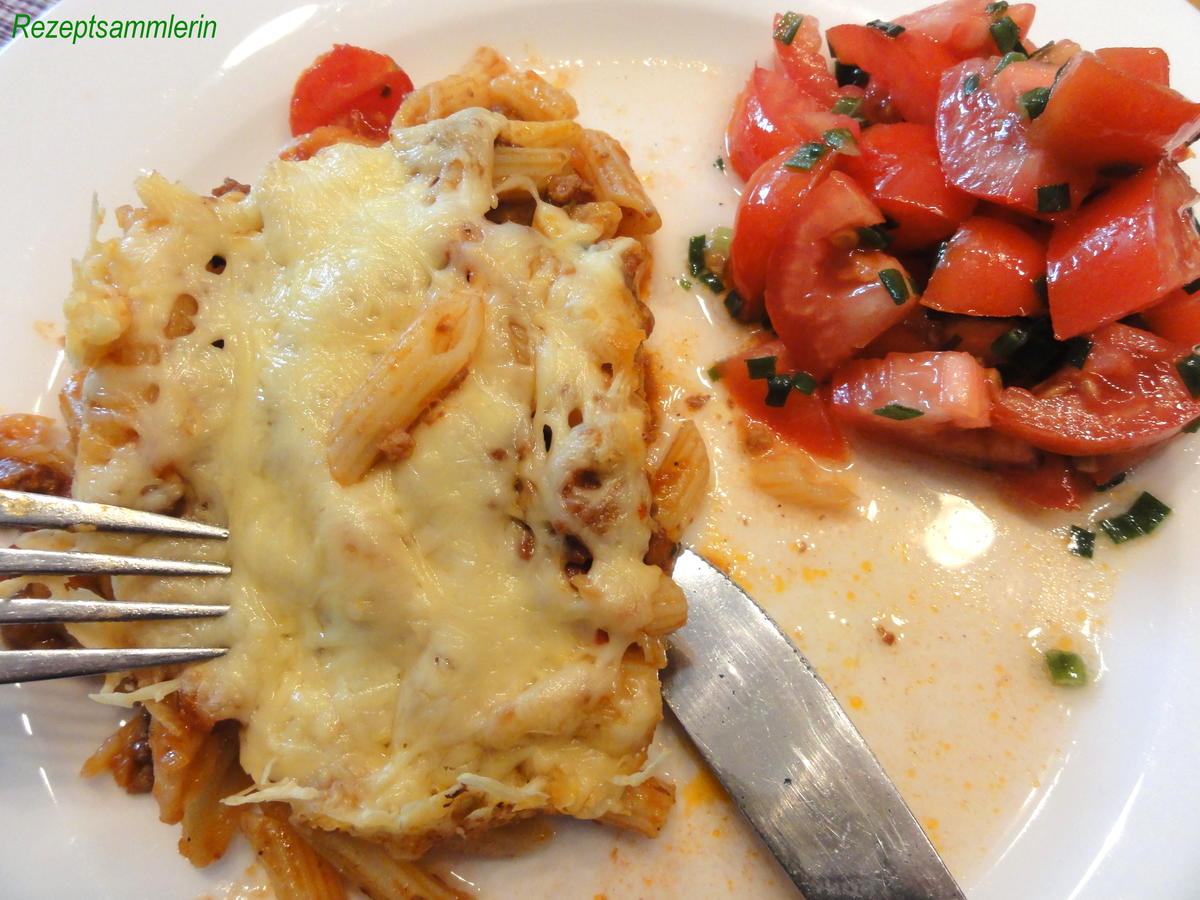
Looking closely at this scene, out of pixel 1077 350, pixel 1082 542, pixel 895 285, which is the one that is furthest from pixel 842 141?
pixel 1082 542

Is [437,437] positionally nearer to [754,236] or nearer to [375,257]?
[375,257]

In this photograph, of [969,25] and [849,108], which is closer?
[969,25]

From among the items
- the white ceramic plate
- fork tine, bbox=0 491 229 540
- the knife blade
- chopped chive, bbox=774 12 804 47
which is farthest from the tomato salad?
fork tine, bbox=0 491 229 540

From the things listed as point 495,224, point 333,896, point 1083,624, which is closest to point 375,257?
point 495,224

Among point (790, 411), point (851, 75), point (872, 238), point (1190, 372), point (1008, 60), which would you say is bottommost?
point (790, 411)

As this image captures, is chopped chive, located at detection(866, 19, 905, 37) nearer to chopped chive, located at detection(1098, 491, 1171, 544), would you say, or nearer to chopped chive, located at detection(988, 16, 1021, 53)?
chopped chive, located at detection(988, 16, 1021, 53)

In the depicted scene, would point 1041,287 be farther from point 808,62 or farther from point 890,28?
point 808,62
